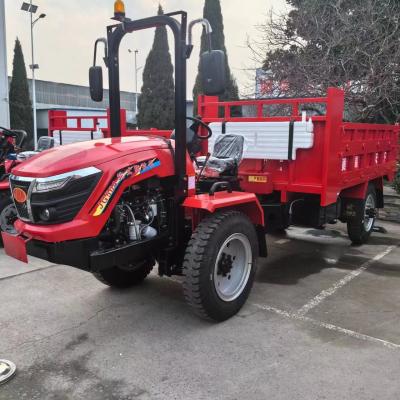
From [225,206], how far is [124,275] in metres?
1.37

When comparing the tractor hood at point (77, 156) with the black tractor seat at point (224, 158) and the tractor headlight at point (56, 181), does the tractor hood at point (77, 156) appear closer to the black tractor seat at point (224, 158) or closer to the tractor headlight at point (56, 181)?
the tractor headlight at point (56, 181)

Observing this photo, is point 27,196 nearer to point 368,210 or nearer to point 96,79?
point 96,79

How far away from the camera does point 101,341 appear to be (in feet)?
11.0

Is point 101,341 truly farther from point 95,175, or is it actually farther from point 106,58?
point 106,58

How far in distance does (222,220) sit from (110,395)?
1503 mm

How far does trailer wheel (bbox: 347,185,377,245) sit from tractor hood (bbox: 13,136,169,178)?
11.0 ft

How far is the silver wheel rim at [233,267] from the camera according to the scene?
12.0ft

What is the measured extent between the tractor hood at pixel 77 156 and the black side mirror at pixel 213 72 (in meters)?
0.64

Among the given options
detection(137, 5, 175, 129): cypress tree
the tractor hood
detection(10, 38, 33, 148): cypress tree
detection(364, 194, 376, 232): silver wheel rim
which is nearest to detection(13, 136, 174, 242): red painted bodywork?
the tractor hood

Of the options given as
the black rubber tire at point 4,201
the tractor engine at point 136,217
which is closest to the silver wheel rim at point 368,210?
the tractor engine at point 136,217

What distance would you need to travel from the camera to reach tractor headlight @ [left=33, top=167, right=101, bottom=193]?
2879 mm

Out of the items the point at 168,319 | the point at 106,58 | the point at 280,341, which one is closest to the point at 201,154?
the point at 106,58

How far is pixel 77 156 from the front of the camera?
3.01 meters

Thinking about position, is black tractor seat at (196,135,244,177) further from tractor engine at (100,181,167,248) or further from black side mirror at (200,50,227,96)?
black side mirror at (200,50,227,96)
